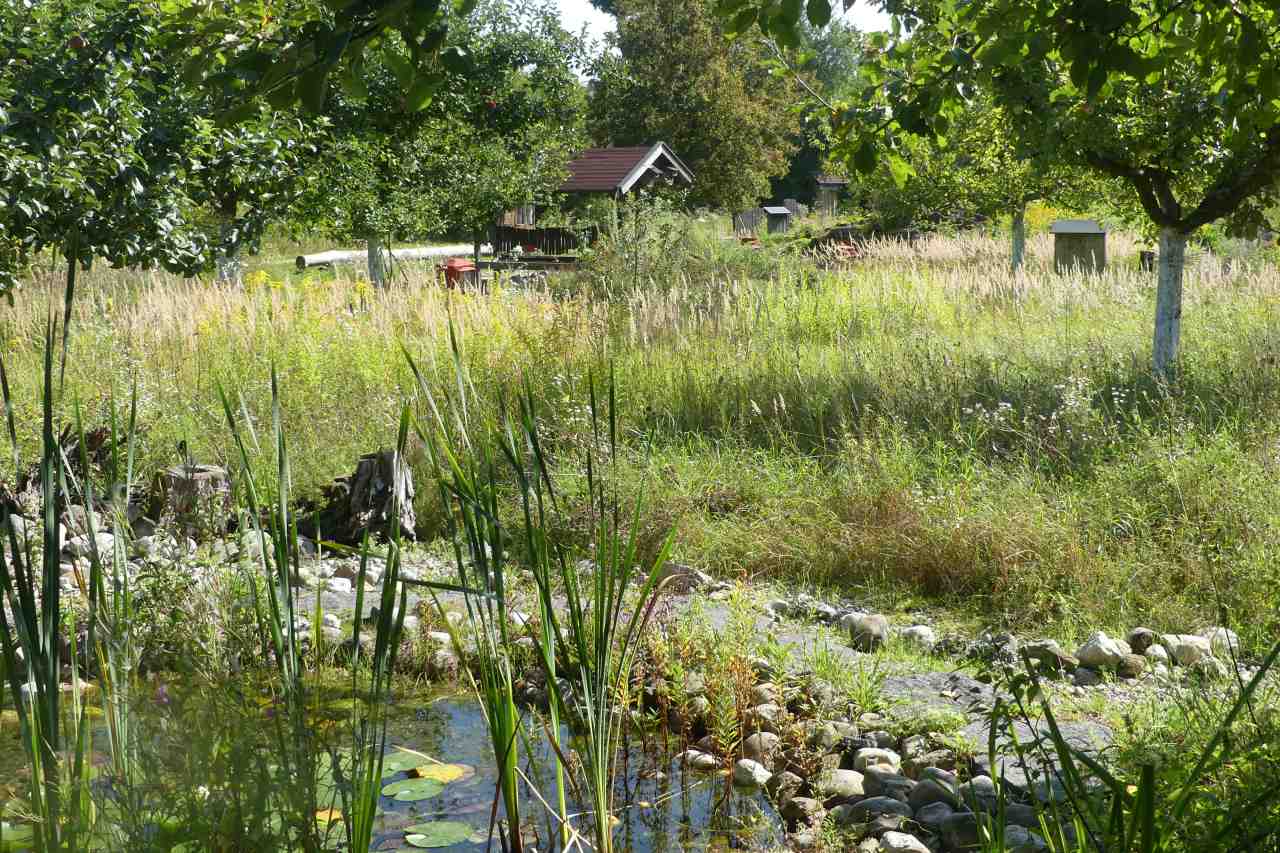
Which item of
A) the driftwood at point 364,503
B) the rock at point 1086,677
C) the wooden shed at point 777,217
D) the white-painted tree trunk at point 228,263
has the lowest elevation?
the rock at point 1086,677

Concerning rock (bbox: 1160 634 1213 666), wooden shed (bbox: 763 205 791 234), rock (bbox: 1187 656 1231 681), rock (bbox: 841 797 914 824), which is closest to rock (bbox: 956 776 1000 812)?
rock (bbox: 841 797 914 824)

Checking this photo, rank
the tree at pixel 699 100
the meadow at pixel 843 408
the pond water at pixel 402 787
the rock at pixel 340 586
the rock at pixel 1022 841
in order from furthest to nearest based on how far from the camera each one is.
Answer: the tree at pixel 699 100
the rock at pixel 340 586
the meadow at pixel 843 408
the rock at pixel 1022 841
the pond water at pixel 402 787

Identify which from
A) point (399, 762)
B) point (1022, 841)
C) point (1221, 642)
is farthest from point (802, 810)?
point (1221, 642)

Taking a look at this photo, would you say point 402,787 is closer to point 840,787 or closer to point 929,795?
point 840,787

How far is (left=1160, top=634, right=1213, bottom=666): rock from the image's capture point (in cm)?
421

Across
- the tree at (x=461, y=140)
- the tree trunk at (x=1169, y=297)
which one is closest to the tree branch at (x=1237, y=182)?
the tree trunk at (x=1169, y=297)

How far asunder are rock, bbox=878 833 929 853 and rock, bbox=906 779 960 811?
0.94 feet

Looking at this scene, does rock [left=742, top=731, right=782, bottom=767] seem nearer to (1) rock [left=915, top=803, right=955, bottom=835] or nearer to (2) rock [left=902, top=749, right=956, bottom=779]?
(2) rock [left=902, top=749, right=956, bottom=779]

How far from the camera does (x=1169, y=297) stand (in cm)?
785

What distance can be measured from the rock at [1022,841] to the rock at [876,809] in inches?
12.3

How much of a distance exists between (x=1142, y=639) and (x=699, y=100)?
35.8 meters

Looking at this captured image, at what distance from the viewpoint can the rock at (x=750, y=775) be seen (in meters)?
3.62

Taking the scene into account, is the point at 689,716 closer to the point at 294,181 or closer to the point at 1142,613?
the point at 1142,613

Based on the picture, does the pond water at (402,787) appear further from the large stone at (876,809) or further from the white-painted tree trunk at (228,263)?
the white-painted tree trunk at (228,263)
